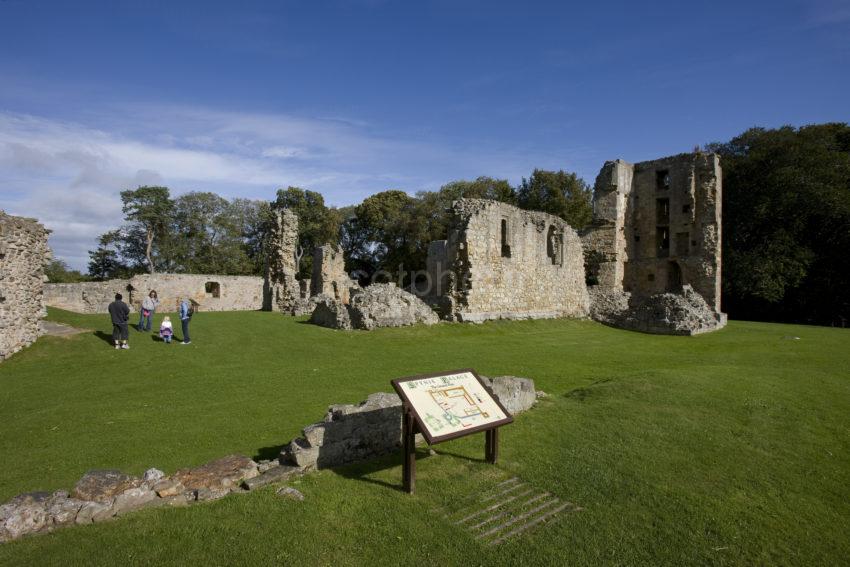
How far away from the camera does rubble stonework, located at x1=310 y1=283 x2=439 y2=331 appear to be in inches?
655

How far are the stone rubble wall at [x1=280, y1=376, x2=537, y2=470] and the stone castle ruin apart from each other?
10155 millimetres

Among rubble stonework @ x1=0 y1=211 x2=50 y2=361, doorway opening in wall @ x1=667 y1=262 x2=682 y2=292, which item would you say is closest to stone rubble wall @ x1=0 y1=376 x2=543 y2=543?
rubble stonework @ x1=0 y1=211 x2=50 y2=361

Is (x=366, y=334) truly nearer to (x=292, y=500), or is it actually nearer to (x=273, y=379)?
(x=273, y=379)

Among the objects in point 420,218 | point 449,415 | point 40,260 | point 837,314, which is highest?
point 420,218

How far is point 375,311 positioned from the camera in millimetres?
16828

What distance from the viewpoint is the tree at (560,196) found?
139 feet

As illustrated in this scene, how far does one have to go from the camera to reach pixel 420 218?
44.5 metres

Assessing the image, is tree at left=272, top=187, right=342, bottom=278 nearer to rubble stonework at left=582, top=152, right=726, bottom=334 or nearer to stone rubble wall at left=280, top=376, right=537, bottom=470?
rubble stonework at left=582, top=152, right=726, bottom=334

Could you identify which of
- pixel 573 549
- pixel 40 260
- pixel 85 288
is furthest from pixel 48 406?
pixel 85 288

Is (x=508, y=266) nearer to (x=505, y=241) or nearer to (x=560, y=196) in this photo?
A: (x=505, y=241)

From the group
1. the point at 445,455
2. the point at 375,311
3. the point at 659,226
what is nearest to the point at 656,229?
the point at 659,226

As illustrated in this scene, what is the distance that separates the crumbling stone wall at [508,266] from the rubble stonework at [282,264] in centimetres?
787

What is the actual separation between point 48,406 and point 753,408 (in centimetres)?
1182

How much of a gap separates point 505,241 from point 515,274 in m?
1.61
